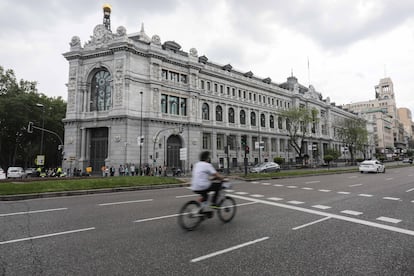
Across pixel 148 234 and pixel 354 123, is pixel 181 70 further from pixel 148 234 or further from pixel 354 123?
pixel 354 123

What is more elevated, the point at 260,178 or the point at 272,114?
the point at 272,114

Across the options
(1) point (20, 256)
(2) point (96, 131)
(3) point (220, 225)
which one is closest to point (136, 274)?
(1) point (20, 256)

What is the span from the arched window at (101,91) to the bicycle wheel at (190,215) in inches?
1357

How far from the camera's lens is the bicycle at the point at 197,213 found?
6031 mm

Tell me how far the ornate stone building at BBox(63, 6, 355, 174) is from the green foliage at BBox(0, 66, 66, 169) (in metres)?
7.91

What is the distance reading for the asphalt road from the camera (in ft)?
12.7

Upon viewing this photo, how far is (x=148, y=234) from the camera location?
562cm

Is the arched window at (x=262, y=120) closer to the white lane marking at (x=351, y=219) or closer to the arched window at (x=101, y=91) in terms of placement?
the arched window at (x=101, y=91)

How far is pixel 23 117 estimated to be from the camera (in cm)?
3947

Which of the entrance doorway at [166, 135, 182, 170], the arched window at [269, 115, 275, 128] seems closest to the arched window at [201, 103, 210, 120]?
the entrance doorway at [166, 135, 182, 170]

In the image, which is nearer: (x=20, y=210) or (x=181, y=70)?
(x=20, y=210)

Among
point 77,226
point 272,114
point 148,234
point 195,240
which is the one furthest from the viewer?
point 272,114

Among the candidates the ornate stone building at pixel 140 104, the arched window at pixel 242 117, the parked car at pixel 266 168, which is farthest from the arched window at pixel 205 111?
the parked car at pixel 266 168

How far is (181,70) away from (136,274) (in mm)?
40682
